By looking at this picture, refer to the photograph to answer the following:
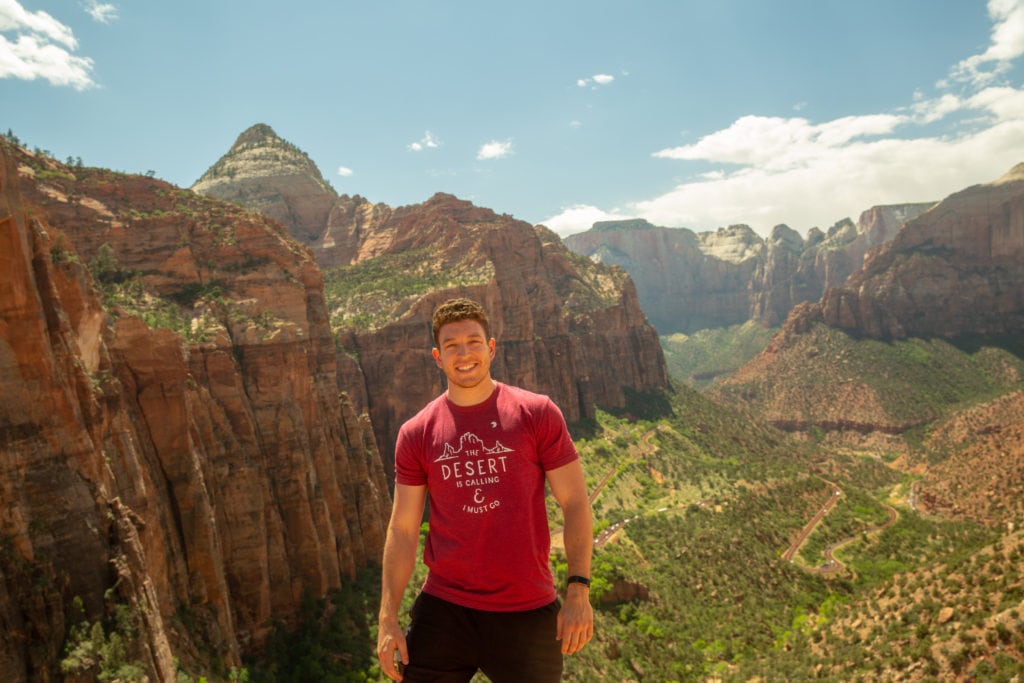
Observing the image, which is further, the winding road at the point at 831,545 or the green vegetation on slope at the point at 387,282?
the green vegetation on slope at the point at 387,282

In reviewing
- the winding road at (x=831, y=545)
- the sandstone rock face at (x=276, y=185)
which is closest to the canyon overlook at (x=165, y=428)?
the winding road at (x=831, y=545)

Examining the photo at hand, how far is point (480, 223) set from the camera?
327 feet

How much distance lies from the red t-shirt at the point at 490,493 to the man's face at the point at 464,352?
0.36 metres

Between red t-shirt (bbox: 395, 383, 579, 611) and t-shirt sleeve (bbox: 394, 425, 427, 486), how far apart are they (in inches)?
0.4

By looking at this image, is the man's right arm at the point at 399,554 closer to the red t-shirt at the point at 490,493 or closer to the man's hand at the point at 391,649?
the man's hand at the point at 391,649

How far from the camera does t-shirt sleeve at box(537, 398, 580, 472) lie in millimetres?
6398

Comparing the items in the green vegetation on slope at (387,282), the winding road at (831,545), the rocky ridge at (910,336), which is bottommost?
the winding road at (831,545)

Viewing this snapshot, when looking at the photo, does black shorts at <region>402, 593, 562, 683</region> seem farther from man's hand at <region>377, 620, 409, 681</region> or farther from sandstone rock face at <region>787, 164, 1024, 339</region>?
sandstone rock face at <region>787, 164, 1024, 339</region>

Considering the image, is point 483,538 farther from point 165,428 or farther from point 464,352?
point 165,428

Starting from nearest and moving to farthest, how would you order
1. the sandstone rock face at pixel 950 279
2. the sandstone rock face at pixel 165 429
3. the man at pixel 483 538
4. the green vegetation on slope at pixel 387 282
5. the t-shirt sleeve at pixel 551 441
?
the man at pixel 483 538 → the t-shirt sleeve at pixel 551 441 → the sandstone rock face at pixel 165 429 → the green vegetation on slope at pixel 387 282 → the sandstone rock face at pixel 950 279

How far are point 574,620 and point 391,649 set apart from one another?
6.13 feet

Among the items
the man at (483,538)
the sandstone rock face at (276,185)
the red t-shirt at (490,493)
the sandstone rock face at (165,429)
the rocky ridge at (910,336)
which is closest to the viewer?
the man at (483,538)

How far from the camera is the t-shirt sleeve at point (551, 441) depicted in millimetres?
6398

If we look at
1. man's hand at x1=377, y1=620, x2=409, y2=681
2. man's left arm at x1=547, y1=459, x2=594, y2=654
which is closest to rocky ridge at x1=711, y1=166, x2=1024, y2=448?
man's left arm at x1=547, y1=459, x2=594, y2=654
